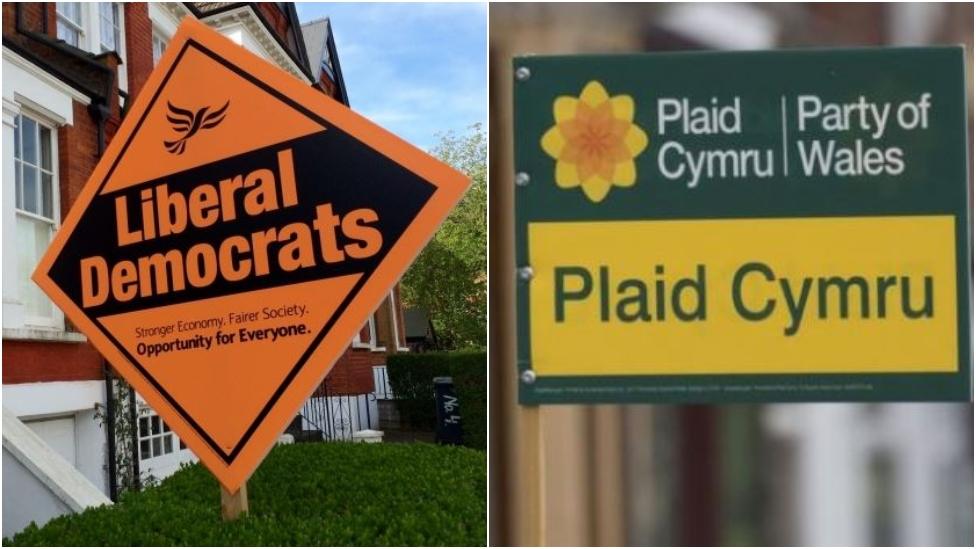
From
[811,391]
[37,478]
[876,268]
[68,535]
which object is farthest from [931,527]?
[37,478]

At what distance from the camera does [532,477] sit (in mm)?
2018

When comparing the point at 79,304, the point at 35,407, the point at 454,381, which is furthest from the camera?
the point at 454,381

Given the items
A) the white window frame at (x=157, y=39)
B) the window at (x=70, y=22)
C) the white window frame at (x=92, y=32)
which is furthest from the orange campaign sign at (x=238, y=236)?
the white window frame at (x=157, y=39)

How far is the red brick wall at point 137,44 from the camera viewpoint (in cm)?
782

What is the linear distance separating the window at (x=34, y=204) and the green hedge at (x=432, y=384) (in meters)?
5.98

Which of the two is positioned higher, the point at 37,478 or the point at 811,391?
the point at 811,391

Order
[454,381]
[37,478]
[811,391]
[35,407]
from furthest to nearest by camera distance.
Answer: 1. [454,381]
2. [35,407]
3. [37,478]
4. [811,391]

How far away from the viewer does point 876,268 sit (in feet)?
6.35


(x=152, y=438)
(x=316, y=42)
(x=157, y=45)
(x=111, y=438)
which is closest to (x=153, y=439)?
(x=152, y=438)

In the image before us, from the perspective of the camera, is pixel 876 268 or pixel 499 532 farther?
pixel 499 532

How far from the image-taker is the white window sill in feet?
18.5

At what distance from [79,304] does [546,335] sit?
308 centimetres

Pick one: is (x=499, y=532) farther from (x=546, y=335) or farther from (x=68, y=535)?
(x=68, y=535)

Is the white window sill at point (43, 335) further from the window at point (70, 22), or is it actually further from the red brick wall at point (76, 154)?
the window at point (70, 22)
